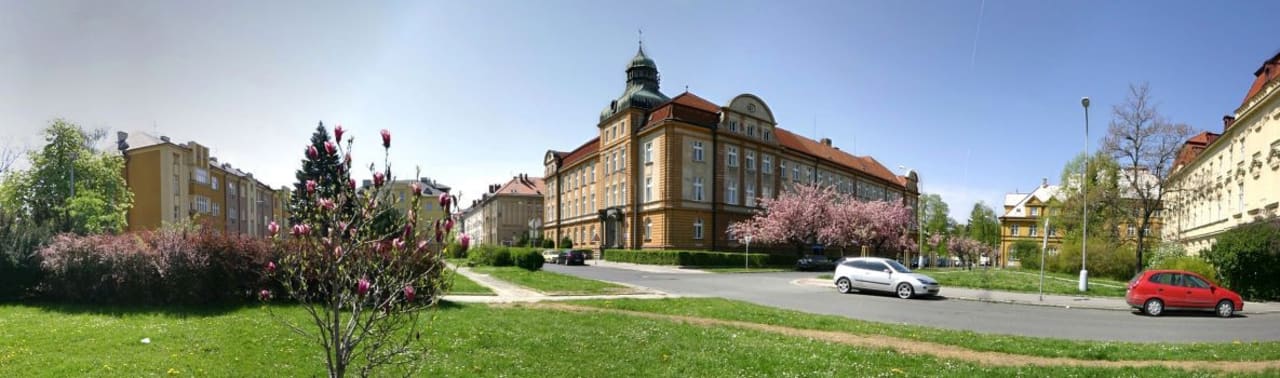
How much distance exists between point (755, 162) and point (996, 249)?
6502 centimetres

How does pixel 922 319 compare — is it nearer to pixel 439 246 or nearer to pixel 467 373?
pixel 467 373

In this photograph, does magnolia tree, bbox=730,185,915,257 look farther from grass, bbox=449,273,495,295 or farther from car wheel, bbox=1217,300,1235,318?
car wheel, bbox=1217,300,1235,318

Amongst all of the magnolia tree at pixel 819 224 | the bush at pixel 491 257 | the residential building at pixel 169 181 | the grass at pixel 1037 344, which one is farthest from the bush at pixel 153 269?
the magnolia tree at pixel 819 224

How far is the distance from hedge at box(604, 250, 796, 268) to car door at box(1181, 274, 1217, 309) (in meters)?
27.9

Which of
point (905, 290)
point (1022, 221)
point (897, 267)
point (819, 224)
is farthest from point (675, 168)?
point (1022, 221)

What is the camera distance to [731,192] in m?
56.2

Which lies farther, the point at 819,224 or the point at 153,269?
the point at 819,224

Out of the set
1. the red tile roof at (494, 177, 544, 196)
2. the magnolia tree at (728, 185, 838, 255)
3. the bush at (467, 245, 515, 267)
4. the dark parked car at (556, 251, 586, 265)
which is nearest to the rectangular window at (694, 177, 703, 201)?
the magnolia tree at (728, 185, 838, 255)

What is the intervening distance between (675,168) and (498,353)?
142 ft

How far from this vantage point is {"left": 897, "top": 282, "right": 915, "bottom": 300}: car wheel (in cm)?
2230

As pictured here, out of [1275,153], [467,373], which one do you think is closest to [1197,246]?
[1275,153]

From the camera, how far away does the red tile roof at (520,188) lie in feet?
328

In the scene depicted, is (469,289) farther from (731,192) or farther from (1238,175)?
(1238,175)

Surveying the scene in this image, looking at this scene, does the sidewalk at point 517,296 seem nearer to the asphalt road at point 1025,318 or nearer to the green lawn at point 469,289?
the green lawn at point 469,289
